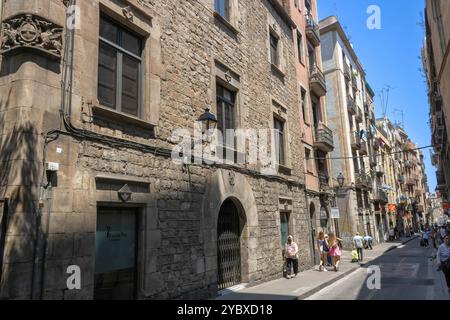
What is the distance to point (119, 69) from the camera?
7184 mm

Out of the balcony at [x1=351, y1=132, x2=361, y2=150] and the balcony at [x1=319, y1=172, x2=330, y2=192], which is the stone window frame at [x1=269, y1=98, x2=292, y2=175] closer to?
the balcony at [x1=319, y1=172, x2=330, y2=192]

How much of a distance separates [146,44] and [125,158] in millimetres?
2663

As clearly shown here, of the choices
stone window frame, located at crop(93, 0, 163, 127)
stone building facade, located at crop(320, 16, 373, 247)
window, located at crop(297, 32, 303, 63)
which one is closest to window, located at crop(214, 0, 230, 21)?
stone window frame, located at crop(93, 0, 163, 127)

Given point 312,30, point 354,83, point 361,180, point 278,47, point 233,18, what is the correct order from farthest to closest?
1. point 354,83
2. point 361,180
3. point 312,30
4. point 278,47
5. point 233,18

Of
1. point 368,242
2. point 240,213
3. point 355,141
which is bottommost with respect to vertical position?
point 368,242

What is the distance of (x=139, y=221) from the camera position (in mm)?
7211

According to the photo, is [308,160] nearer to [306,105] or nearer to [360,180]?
[306,105]

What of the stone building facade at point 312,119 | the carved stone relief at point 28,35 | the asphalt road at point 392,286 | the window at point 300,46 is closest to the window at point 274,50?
the stone building facade at point 312,119

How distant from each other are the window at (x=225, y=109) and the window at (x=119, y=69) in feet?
11.1

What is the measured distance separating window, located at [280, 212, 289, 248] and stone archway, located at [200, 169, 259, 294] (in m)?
2.58

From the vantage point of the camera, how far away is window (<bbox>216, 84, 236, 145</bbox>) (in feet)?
34.9

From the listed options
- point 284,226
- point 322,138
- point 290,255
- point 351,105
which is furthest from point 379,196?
point 290,255

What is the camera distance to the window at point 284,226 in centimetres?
1360
